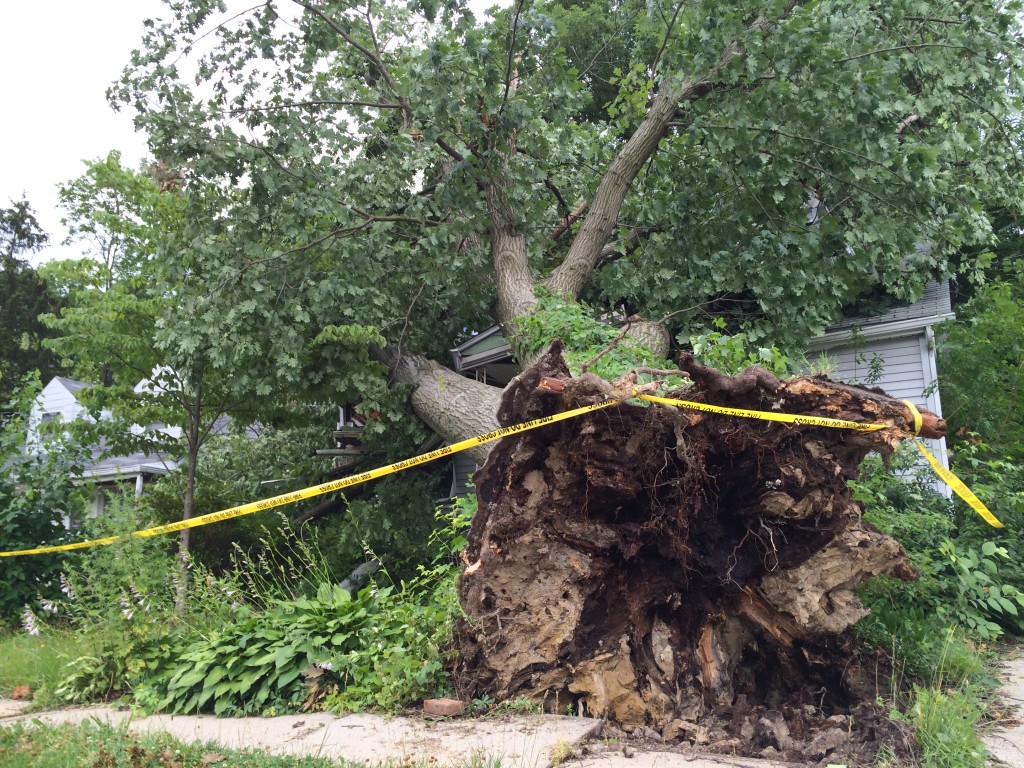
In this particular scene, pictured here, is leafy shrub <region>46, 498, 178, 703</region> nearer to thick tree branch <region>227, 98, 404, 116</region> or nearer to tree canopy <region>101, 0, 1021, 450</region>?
tree canopy <region>101, 0, 1021, 450</region>

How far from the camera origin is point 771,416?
401 centimetres

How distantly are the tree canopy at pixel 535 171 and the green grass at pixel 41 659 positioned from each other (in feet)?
9.88

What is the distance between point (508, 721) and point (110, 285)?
393 inches

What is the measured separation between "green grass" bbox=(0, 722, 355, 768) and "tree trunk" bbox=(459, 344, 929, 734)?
53.0 inches

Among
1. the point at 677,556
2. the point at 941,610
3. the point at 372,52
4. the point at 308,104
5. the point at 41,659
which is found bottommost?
the point at 41,659

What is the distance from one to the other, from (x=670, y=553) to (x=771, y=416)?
102cm

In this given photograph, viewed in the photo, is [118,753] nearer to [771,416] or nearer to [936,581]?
[771,416]

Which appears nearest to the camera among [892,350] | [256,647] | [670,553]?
[670,553]

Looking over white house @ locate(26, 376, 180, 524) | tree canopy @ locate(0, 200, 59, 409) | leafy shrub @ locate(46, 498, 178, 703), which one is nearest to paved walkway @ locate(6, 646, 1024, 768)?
leafy shrub @ locate(46, 498, 178, 703)

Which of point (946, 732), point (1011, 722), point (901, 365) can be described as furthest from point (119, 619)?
point (901, 365)

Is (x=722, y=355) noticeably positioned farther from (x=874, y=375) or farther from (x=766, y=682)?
(x=874, y=375)

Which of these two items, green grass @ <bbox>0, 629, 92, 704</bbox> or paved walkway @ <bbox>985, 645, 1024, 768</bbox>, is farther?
green grass @ <bbox>0, 629, 92, 704</bbox>

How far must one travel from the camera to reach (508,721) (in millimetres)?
4098

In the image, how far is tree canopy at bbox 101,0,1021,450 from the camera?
781cm
